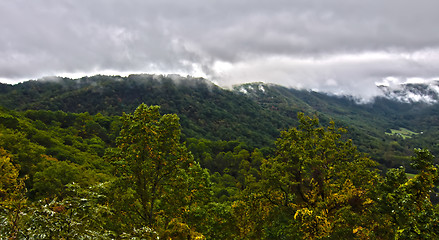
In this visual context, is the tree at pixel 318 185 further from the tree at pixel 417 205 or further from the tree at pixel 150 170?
the tree at pixel 150 170

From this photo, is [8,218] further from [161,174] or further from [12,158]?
[12,158]

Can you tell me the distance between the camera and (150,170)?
1417 centimetres

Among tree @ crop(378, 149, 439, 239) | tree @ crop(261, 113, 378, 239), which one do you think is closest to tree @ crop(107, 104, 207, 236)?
tree @ crop(261, 113, 378, 239)

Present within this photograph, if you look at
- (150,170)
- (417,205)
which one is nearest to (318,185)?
(417,205)

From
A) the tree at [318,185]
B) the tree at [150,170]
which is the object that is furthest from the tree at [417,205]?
the tree at [150,170]

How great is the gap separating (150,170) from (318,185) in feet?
43.0

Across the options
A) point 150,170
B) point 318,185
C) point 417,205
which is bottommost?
point 318,185

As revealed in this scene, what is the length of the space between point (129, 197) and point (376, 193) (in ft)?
52.1

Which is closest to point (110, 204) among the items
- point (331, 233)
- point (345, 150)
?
point (331, 233)

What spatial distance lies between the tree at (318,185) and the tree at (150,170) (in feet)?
25.3

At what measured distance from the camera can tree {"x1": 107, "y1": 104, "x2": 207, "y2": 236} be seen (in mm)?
13945

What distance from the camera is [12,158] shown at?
4366cm

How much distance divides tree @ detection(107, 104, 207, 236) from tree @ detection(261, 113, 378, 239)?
25.3 feet

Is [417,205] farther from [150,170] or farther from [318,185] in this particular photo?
[150,170]
